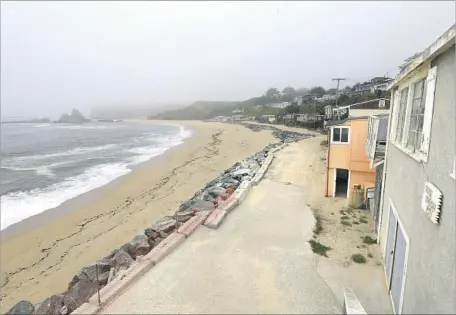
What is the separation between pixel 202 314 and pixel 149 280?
1.33 meters

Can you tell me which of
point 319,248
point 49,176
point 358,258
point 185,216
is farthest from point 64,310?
point 49,176

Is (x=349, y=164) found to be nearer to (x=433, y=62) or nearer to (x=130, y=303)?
(x=433, y=62)

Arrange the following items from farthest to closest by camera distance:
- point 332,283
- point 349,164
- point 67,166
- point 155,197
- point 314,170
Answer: point 67,166 < point 314,170 < point 155,197 < point 349,164 < point 332,283

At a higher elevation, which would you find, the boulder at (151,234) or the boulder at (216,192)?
the boulder at (216,192)

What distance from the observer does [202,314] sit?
4.61m

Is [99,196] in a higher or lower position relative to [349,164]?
lower

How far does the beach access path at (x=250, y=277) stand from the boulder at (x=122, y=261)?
130cm

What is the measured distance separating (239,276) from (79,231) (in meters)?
8.13

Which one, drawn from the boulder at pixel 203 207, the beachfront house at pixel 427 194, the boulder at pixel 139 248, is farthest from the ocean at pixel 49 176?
the beachfront house at pixel 427 194

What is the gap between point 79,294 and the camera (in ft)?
20.0

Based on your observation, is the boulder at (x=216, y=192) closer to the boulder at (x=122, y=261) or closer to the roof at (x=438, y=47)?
the boulder at (x=122, y=261)

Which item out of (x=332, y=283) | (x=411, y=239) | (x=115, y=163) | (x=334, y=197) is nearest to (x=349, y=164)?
(x=334, y=197)

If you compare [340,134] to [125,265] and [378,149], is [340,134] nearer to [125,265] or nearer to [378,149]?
[378,149]

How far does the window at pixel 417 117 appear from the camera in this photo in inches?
188
